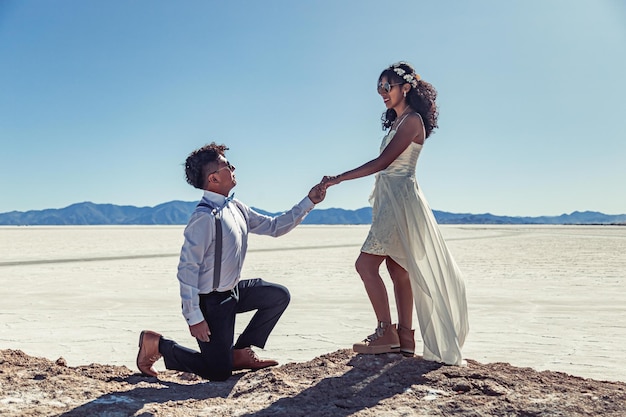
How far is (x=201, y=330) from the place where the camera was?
11.2ft

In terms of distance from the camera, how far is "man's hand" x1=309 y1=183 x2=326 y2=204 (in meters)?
4.08

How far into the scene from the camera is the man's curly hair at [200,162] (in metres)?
3.69

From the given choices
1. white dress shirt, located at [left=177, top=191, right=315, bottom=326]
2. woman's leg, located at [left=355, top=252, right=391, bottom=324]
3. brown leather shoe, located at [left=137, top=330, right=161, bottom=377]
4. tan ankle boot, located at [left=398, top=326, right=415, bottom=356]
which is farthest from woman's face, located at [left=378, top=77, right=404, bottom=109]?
brown leather shoe, located at [left=137, top=330, right=161, bottom=377]

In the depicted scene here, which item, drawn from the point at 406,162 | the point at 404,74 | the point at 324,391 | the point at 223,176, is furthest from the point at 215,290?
the point at 404,74

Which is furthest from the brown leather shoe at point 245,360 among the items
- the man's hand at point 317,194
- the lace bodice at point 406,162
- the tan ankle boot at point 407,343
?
the lace bodice at point 406,162

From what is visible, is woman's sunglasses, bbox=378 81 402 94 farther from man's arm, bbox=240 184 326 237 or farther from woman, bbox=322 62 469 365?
man's arm, bbox=240 184 326 237

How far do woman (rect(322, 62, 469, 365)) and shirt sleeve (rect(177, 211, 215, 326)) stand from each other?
93 centimetres

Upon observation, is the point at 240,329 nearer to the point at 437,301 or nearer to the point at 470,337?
the point at 470,337

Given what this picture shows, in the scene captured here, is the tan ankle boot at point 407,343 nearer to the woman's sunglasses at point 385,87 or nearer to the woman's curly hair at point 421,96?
the woman's curly hair at point 421,96

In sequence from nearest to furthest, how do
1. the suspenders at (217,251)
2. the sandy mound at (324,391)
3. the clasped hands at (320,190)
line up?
1. the sandy mound at (324,391)
2. the suspenders at (217,251)
3. the clasped hands at (320,190)

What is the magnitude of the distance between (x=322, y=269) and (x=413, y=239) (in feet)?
28.1

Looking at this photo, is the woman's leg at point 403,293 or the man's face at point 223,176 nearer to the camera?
the man's face at point 223,176

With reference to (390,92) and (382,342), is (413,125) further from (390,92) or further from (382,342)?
(382,342)

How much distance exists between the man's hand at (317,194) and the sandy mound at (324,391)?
1014mm
